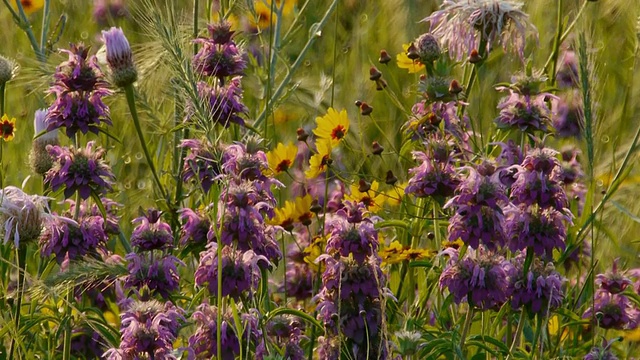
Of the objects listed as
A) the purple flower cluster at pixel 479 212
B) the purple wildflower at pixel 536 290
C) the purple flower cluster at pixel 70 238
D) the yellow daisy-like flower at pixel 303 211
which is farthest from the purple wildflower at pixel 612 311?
the purple flower cluster at pixel 70 238

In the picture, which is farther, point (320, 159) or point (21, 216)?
point (320, 159)

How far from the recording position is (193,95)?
2.14 metres

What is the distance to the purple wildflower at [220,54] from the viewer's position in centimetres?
302

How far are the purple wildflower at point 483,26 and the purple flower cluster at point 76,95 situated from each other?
3.17 feet

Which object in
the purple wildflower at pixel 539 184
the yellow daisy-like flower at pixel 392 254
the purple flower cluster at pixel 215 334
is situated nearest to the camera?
the purple flower cluster at pixel 215 334

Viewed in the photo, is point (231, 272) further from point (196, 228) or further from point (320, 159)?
point (320, 159)

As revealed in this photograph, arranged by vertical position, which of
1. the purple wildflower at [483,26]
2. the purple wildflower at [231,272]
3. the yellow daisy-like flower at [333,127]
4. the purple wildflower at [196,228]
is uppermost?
the purple wildflower at [483,26]

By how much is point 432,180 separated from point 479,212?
265 mm

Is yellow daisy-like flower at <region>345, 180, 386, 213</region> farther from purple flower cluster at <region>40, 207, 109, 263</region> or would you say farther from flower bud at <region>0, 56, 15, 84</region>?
flower bud at <region>0, 56, 15, 84</region>

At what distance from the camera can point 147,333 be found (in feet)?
7.19

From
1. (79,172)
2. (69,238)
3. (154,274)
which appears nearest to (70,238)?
(69,238)

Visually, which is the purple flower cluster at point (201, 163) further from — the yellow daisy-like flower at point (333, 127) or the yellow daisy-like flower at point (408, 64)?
the yellow daisy-like flower at point (408, 64)

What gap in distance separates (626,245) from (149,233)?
1.83 meters

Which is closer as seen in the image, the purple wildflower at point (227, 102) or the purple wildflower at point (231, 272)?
the purple wildflower at point (231, 272)
